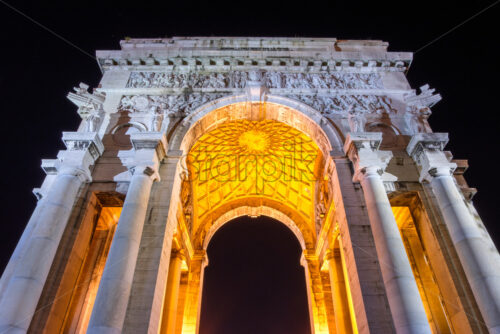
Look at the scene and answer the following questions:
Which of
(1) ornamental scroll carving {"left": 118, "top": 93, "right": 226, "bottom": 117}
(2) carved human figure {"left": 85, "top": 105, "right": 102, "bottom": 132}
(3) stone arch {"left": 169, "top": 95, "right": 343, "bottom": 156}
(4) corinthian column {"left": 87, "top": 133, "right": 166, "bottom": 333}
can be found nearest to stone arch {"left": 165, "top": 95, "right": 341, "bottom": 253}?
(3) stone arch {"left": 169, "top": 95, "right": 343, "bottom": 156}

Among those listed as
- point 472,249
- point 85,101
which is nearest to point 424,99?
point 472,249

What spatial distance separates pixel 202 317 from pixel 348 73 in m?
22.9

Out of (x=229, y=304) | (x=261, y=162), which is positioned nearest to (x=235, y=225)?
(x=229, y=304)

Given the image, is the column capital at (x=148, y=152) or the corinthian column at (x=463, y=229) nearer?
the corinthian column at (x=463, y=229)

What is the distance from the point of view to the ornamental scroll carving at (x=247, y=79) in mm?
12961

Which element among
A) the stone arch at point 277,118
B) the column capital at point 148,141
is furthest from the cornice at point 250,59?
the column capital at point 148,141

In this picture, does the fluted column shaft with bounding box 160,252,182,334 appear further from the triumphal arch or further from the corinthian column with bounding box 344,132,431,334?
the corinthian column with bounding box 344,132,431,334

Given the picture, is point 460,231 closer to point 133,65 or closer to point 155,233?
point 155,233

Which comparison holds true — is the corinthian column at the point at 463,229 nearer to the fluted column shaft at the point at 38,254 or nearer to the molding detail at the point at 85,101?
the fluted column shaft at the point at 38,254

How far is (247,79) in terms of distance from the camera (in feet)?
43.2

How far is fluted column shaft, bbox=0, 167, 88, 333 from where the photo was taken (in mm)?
6875

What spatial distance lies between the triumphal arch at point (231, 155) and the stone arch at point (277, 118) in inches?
2.2

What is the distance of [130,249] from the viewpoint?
7.75 meters

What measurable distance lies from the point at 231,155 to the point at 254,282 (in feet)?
52.4
